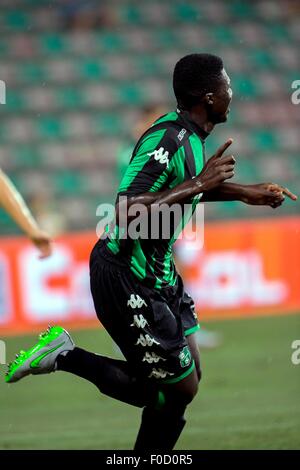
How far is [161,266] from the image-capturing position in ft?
14.7

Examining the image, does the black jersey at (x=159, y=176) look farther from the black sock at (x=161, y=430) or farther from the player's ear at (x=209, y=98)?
the black sock at (x=161, y=430)

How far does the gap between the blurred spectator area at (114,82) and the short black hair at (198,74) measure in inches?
374

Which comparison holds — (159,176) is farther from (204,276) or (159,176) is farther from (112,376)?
(204,276)

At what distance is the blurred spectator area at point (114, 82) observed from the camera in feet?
48.1

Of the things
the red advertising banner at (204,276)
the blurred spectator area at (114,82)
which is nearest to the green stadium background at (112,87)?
the blurred spectator area at (114,82)

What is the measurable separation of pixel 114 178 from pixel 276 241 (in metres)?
3.97

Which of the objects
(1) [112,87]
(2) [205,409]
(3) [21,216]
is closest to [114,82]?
(1) [112,87]

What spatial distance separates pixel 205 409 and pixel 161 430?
210cm

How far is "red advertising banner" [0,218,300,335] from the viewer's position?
10680 mm

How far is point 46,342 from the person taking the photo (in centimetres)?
478

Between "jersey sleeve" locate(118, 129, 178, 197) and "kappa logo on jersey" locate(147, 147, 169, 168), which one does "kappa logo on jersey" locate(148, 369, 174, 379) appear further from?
"kappa logo on jersey" locate(147, 147, 169, 168)
